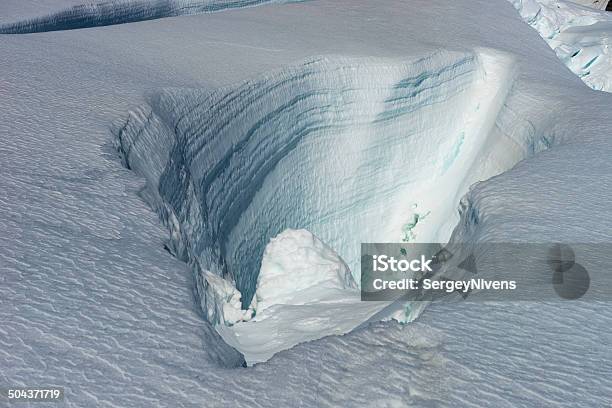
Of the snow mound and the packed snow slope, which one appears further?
the snow mound

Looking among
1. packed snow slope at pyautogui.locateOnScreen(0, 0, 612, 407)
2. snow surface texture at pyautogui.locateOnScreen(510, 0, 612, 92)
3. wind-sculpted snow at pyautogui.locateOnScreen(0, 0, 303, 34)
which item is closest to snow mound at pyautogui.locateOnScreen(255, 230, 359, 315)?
packed snow slope at pyautogui.locateOnScreen(0, 0, 612, 407)

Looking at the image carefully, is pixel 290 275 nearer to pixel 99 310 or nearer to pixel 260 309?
pixel 260 309

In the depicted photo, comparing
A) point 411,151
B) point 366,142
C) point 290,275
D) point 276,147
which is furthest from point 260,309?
point 411,151

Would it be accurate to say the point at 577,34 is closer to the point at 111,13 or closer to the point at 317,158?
the point at 317,158

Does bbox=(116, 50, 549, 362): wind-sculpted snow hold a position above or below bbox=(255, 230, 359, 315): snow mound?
above

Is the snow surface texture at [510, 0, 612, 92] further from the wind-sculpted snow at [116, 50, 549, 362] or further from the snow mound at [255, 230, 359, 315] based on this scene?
the snow mound at [255, 230, 359, 315]

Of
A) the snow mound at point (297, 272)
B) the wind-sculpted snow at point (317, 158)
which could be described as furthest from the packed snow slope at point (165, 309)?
the snow mound at point (297, 272)
